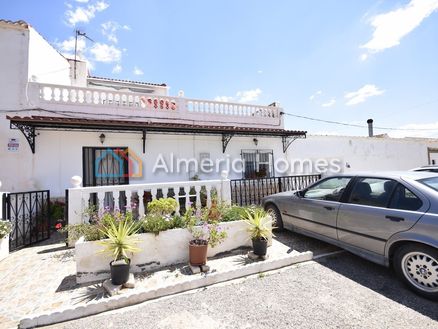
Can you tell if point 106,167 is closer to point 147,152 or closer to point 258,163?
point 147,152

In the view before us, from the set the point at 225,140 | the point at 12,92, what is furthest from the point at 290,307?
the point at 12,92

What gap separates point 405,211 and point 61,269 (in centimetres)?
554

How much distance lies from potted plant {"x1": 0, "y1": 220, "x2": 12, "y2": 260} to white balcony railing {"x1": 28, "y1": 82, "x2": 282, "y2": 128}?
A: 440 centimetres

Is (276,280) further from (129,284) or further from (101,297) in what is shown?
(101,297)

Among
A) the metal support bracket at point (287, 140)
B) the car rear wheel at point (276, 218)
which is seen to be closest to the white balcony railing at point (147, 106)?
the metal support bracket at point (287, 140)

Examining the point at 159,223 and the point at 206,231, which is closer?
the point at 159,223

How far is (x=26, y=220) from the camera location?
6.12 m

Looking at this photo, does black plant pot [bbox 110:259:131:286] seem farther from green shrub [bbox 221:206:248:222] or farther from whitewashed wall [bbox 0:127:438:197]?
whitewashed wall [bbox 0:127:438:197]

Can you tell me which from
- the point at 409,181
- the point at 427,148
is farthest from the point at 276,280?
the point at 427,148

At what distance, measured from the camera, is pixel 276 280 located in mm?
3484

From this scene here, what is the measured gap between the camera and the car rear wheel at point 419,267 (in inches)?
112

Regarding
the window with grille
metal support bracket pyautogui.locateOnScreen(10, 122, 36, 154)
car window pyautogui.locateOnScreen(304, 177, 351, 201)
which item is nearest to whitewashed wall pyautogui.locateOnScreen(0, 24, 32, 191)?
metal support bracket pyautogui.locateOnScreen(10, 122, 36, 154)

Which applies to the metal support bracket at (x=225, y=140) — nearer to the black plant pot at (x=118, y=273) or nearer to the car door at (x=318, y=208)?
the car door at (x=318, y=208)

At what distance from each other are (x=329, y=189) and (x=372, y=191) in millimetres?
894
